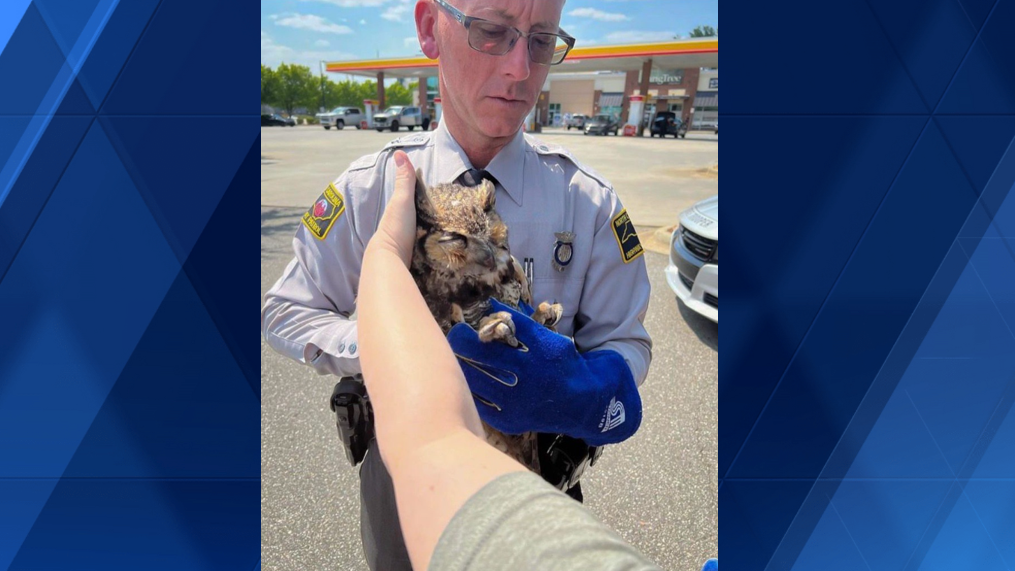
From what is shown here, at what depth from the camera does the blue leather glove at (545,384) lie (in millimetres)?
1051

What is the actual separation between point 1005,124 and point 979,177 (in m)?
0.18

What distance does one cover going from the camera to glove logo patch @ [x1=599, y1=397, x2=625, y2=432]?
1.18 m

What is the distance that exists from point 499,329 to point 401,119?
96.3ft

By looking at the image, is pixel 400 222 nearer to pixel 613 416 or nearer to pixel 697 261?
pixel 613 416

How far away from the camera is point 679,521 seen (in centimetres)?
281

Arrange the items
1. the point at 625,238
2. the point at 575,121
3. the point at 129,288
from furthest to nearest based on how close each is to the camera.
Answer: the point at 575,121
the point at 129,288
the point at 625,238

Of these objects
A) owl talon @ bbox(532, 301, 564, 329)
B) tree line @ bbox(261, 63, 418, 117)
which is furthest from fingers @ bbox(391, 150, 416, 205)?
tree line @ bbox(261, 63, 418, 117)

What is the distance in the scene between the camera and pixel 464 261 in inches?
41.9

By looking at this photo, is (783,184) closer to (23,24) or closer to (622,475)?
(622,475)

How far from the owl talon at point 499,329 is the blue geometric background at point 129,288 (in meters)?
1.06

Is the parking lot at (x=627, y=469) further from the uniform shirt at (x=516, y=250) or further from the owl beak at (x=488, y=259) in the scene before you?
the owl beak at (x=488, y=259)

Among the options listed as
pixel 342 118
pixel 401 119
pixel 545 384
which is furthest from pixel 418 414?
pixel 342 118

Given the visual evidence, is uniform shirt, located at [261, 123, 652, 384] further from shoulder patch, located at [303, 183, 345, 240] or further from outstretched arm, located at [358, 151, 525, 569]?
outstretched arm, located at [358, 151, 525, 569]

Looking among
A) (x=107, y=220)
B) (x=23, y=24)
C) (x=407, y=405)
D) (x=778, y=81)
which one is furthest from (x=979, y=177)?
(x=23, y=24)
